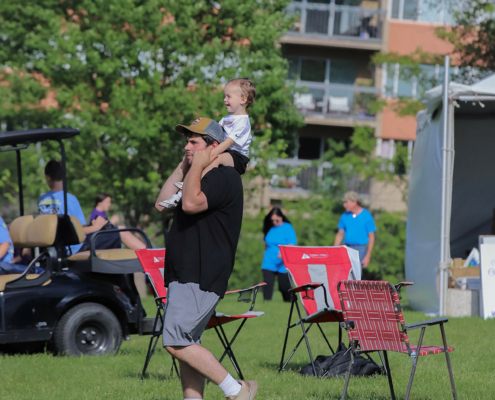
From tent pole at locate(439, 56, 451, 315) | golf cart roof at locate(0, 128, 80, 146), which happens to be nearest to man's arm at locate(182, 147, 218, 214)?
golf cart roof at locate(0, 128, 80, 146)

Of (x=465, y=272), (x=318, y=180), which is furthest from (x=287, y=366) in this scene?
(x=318, y=180)

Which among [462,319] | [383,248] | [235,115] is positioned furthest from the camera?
[383,248]

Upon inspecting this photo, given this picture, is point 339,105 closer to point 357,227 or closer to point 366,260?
point 357,227

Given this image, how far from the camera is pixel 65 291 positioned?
7.20 m

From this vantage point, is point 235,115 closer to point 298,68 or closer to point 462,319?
point 462,319

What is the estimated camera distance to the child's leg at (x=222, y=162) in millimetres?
4238

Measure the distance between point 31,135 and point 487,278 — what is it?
20.7ft

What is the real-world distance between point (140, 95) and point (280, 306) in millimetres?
7187

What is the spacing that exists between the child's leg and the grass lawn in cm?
184

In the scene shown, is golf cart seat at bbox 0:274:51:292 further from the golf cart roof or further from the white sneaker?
the white sneaker

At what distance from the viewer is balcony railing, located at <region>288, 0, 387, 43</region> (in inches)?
1179

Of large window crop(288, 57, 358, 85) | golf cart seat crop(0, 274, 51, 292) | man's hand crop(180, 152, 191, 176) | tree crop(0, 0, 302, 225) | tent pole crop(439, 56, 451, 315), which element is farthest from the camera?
large window crop(288, 57, 358, 85)

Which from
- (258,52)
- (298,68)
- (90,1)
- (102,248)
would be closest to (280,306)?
(102,248)

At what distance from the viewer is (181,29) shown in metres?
17.7
